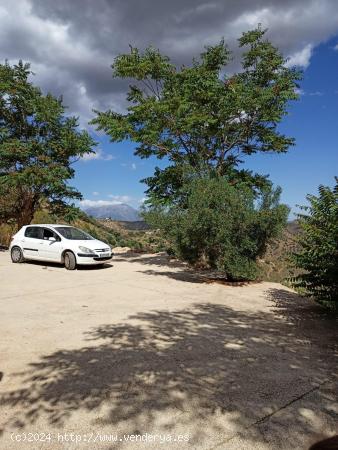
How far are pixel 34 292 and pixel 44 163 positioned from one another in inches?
425

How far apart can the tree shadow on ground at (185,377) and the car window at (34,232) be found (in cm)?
941

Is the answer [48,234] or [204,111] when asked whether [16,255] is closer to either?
[48,234]

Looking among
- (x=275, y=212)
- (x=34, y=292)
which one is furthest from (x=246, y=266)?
(x=34, y=292)

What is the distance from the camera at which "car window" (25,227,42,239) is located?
14.8 metres

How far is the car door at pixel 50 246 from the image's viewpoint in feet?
46.5

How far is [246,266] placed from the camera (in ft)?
34.6

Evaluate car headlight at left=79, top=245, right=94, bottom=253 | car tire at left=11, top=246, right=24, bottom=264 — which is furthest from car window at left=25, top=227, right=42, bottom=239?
car headlight at left=79, top=245, right=94, bottom=253

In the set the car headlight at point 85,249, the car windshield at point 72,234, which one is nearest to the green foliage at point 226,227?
the car headlight at point 85,249

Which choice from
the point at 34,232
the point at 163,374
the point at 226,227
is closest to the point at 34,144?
the point at 34,232

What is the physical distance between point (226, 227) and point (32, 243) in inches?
328

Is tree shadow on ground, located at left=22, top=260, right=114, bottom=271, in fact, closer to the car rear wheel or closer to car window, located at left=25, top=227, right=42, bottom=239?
the car rear wheel

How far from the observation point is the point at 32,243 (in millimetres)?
14703

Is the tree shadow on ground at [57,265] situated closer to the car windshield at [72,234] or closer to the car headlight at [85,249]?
the car headlight at [85,249]

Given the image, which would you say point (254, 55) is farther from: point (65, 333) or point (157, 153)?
point (65, 333)
